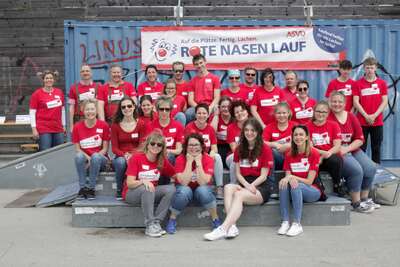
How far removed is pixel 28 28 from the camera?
1263 cm

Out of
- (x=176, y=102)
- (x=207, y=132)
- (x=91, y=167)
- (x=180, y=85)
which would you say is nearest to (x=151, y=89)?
(x=180, y=85)

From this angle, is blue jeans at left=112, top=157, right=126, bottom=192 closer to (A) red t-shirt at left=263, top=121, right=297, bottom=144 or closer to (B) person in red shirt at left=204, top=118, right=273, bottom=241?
(B) person in red shirt at left=204, top=118, right=273, bottom=241

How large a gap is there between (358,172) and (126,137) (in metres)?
2.85

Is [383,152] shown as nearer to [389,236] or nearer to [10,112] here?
[389,236]

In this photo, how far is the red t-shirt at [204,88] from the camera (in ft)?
25.3

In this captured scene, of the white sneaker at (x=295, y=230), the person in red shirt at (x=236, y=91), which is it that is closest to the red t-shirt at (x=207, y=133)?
the person in red shirt at (x=236, y=91)

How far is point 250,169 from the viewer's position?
20.0ft

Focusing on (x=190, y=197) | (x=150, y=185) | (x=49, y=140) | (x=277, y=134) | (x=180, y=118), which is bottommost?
(x=190, y=197)

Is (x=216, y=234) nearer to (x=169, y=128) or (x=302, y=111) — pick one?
(x=169, y=128)

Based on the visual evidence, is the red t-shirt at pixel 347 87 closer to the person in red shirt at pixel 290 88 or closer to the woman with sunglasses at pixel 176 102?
the person in red shirt at pixel 290 88

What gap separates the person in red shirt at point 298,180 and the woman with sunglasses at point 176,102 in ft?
5.88

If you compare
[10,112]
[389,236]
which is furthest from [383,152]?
[10,112]

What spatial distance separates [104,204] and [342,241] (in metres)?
2.62

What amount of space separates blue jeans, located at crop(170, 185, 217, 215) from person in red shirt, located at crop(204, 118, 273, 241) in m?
0.18
